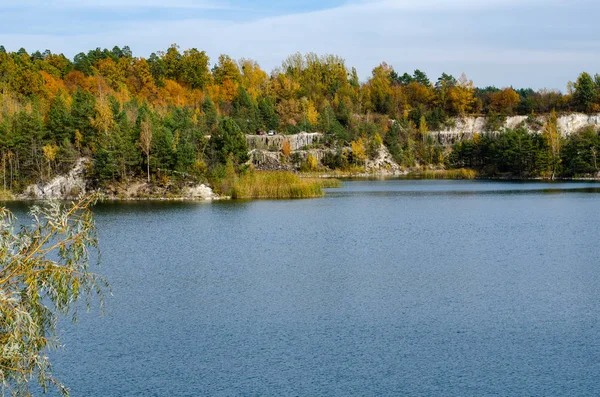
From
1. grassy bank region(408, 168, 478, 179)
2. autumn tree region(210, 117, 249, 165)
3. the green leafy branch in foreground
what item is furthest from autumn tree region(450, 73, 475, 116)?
the green leafy branch in foreground

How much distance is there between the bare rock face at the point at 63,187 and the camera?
185 ft

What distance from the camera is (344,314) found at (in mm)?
17578

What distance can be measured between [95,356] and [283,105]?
93.1 m

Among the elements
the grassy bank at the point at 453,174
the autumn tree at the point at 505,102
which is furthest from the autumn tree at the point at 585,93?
the grassy bank at the point at 453,174

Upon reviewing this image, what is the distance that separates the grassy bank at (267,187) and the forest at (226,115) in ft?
4.50

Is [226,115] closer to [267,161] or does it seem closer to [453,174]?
[267,161]

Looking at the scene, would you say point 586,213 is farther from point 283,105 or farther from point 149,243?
point 283,105

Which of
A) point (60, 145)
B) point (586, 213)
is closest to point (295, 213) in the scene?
point (586, 213)

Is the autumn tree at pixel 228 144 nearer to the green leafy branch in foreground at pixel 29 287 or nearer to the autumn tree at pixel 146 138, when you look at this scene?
the autumn tree at pixel 146 138

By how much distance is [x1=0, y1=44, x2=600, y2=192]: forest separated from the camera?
185ft

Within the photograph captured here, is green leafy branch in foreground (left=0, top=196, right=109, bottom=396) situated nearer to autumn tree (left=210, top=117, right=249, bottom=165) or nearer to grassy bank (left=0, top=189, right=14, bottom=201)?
autumn tree (left=210, top=117, right=249, bottom=165)

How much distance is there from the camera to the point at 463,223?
1438 inches

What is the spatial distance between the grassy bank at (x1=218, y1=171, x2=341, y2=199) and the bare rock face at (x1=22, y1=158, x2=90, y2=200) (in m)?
12.0

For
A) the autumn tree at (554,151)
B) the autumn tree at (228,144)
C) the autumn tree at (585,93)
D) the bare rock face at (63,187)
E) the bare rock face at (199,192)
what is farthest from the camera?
the autumn tree at (585,93)
